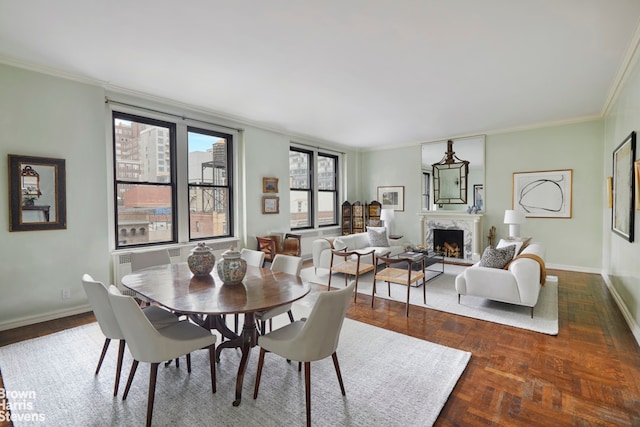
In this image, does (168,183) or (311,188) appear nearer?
(168,183)

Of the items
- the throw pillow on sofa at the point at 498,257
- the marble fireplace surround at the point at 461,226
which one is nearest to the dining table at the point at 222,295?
the throw pillow on sofa at the point at 498,257

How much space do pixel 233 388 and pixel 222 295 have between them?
684mm

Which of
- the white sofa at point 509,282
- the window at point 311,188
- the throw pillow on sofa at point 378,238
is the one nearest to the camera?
the white sofa at point 509,282

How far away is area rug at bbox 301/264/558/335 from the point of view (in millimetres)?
3318

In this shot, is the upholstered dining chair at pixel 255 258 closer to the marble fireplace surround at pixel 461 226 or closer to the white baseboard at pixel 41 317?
the white baseboard at pixel 41 317

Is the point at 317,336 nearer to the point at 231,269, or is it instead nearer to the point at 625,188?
the point at 231,269

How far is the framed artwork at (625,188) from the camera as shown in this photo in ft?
10.1

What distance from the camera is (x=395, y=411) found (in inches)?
75.5

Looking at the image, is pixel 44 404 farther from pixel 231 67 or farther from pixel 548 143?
pixel 548 143

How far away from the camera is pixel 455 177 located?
670 cm

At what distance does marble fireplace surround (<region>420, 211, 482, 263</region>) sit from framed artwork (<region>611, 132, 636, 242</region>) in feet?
7.57

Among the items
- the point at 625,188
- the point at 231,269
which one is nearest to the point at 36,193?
the point at 231,269

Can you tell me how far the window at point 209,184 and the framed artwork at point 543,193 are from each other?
545 cm

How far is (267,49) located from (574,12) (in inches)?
99.8
